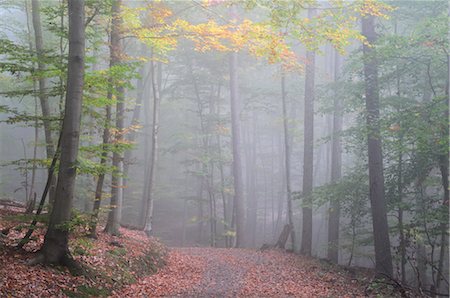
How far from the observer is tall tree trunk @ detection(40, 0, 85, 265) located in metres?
6.69

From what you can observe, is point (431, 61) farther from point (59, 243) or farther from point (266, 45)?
point (59, 243)

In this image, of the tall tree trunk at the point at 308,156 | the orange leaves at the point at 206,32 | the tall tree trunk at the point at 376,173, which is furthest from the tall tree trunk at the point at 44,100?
the tall tree trunk at the point at 308,156

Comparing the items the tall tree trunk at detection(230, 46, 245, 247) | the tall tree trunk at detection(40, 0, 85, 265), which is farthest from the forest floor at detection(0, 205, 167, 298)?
the tall tree trunk at detection(230, 46, 245, 247)

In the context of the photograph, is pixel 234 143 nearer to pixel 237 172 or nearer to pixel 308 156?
pixel 237 172

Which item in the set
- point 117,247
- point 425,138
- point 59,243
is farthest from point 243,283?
point 425,138

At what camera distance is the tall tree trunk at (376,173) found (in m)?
11.2

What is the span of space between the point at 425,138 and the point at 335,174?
8.31m

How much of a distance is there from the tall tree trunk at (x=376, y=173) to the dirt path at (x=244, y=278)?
1.32m

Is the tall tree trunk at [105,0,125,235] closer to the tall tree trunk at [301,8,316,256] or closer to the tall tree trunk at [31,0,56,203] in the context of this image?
the tall tree trunk at [31,0,56,203]

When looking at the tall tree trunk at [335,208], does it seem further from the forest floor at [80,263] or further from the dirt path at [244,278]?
the forest floor at [80,263]

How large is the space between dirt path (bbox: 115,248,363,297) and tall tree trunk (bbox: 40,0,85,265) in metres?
1.74

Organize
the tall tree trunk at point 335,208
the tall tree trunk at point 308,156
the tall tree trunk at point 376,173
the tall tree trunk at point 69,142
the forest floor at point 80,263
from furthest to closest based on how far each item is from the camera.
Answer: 1. the tall tree trunk at point 308,156
2. the tall tree trunk at point 335,208
3. the tall tree trunk at point 376,173
4. the tall tree trunk at point 69,142
5. the forest floor at point 80,263

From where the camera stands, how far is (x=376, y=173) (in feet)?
37.9

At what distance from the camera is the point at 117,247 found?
33.7 ft
